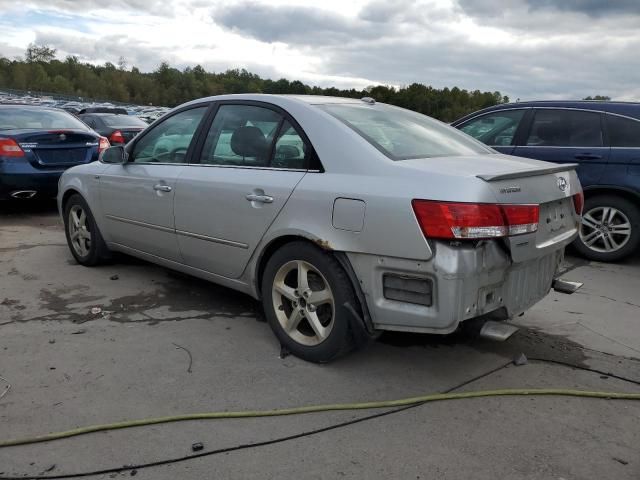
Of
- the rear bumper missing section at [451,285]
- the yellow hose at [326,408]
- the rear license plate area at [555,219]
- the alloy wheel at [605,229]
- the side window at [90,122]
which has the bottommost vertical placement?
the yellow hose at [326,408]

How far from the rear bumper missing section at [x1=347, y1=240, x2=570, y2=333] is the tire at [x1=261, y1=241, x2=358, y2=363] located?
0.56 feet

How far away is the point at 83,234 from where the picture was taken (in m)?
5.55

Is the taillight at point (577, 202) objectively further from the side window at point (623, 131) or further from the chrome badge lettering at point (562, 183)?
the side window at point (623, 131)

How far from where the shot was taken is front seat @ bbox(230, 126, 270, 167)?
12.5 feet

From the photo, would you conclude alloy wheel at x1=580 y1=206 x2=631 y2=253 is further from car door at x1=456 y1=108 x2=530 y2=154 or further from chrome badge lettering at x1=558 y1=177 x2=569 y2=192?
chrome badge lettering at x1=558 y1=177 x2=569 y2=192

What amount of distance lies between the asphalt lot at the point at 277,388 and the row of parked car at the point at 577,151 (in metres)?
1.44

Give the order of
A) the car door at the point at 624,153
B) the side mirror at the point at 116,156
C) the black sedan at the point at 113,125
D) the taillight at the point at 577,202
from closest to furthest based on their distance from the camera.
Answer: the taillight at the point at 577,202 < the side mirror at the point at 116,156 < the car door at the point at 624,153 < the black sedan at the point at 113,125

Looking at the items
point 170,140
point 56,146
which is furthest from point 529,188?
point 56,146

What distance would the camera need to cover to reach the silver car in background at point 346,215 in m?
2.91

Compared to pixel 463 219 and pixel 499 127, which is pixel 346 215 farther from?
pixel 499 127

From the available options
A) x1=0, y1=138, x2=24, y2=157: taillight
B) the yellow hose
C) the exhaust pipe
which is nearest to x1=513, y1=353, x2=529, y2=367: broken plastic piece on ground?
the yellow hose

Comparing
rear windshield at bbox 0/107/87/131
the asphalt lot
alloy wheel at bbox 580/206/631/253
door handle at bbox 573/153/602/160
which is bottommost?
the asphalt lot

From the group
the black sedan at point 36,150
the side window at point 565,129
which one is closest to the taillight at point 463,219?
the side window at point 565,129

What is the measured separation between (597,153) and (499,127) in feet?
3.77
